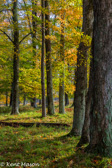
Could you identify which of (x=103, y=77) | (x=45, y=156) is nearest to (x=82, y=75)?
(x=103, y=77)

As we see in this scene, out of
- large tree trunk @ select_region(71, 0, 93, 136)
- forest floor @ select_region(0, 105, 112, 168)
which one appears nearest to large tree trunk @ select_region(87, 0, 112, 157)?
forest floor @ select_region(0, 105, 112, 168)

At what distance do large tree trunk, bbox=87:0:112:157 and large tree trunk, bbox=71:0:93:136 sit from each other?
1.82 m

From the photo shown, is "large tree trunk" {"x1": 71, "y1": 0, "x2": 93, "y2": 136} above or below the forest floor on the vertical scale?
above

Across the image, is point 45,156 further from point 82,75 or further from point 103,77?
point 82,75

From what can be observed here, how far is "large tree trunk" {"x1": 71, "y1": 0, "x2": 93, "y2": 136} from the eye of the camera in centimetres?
582

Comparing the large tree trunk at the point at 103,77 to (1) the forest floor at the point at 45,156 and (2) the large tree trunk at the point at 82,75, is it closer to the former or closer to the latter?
(1) the forest floor at the point at 45,156

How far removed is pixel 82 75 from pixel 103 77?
2.23m

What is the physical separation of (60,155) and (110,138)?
5.20ft

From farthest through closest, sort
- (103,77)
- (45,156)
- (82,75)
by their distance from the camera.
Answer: (82,75) → (45,156) → (103,77)

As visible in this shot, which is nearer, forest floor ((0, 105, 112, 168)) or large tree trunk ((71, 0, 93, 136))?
forest floor ((0, 105, 112, 168))

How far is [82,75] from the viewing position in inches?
238

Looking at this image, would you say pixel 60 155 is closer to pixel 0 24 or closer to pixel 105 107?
pixel 105 107

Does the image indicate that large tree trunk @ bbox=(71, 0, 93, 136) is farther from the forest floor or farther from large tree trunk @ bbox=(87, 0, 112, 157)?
large tree trunk @ bbox=(87, 0, 112, 157)

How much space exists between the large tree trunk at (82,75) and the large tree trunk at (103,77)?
1824 mm
